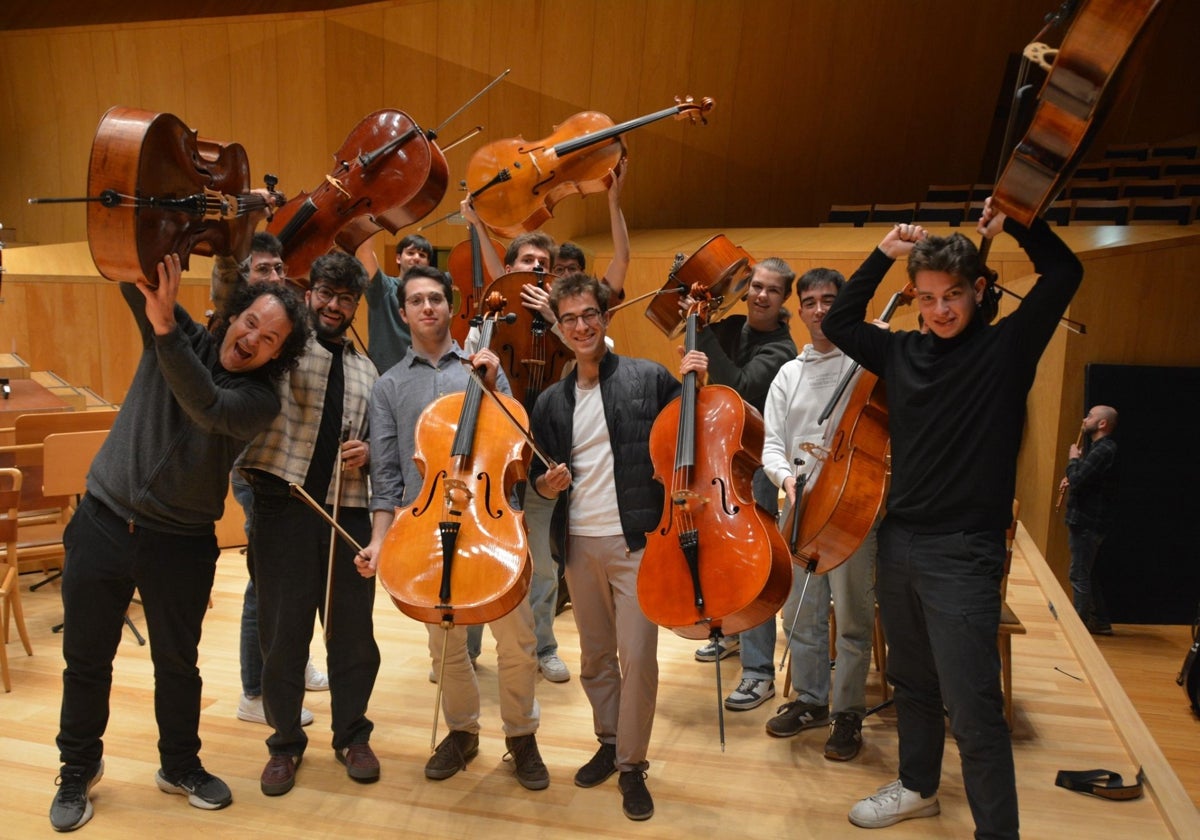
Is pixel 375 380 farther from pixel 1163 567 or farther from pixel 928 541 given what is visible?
pixel 1163 567

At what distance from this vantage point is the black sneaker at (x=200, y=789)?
269cm

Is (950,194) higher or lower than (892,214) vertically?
higher

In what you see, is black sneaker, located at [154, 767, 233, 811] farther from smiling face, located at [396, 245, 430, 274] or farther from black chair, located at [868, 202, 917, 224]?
black chair, located at [868, 202, 917, 224]

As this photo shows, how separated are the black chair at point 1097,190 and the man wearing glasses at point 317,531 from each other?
6308 mm

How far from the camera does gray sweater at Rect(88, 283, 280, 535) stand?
2455 millimetres

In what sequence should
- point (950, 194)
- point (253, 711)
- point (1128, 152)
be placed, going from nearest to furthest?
point (253, 711), point (950, 194), point (1128, 152)

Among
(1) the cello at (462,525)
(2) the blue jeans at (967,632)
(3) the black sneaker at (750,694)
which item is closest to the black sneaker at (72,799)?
(1) the cello at (462,525)

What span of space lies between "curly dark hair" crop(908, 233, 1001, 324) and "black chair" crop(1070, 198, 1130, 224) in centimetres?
512

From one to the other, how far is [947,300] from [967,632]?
0.79 metres

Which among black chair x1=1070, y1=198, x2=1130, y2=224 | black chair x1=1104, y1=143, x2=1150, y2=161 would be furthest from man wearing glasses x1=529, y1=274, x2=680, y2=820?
black chair x1=1104, y1=143, x2=1150, y2=161

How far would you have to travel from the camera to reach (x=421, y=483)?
2.72 m

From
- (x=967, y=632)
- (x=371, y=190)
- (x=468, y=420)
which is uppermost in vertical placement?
(x=371, y=190)

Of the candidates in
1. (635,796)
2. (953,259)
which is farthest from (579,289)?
(635,796)

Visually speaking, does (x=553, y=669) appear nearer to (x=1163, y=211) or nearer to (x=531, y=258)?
(x=531, y=258)
